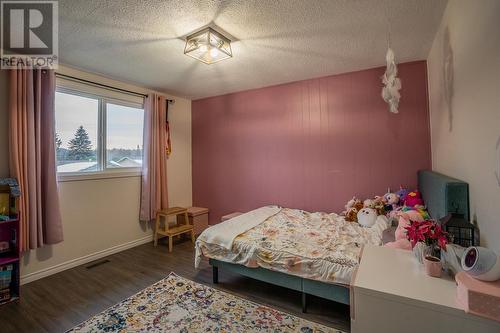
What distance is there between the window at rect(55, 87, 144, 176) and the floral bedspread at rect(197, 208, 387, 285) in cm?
194

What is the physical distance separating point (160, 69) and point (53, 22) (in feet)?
3.83

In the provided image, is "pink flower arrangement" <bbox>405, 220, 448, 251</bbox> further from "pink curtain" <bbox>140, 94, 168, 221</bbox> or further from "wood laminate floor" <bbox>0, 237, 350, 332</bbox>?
"pink curtain" <bbox>140, 94, 168, 221</bbox>

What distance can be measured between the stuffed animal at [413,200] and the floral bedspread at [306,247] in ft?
1.05

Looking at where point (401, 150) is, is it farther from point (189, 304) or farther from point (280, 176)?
point (189, 304)

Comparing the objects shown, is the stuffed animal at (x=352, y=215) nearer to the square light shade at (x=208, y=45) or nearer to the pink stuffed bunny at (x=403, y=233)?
the pink stuffed bunny at (x=403, y=233)

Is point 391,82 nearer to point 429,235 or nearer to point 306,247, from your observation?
point 429,235

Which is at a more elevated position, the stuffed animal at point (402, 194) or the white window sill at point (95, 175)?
the white window sill at point (95, 175)

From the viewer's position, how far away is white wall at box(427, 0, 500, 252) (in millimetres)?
1183

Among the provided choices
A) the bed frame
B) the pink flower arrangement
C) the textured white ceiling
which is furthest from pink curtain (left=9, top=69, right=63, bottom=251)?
the pink flower arrangement

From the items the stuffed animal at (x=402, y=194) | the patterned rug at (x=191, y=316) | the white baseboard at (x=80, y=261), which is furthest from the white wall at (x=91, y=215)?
the stuffed animal at (x=402, y=194)

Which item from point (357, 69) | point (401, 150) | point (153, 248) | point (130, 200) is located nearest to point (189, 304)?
point (153, 248)

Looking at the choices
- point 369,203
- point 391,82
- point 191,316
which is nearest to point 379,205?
point 369,203

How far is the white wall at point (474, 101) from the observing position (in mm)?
1183

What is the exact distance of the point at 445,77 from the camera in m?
1.99
